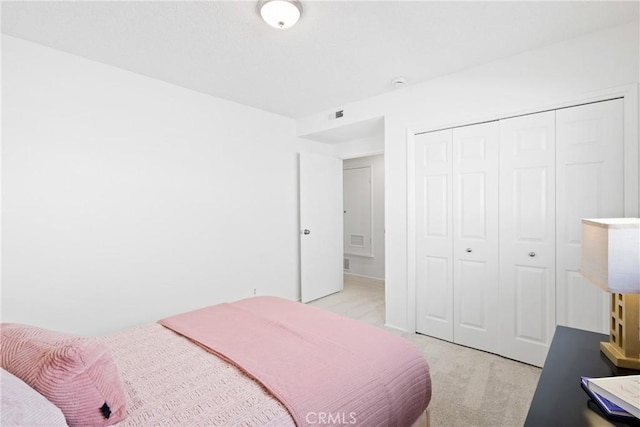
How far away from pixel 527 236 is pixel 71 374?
114 inches

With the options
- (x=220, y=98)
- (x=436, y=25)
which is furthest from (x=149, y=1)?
(x=436, y=25)

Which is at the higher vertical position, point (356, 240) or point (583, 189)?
point (583, 189)

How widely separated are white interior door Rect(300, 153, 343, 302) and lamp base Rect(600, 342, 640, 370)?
321cm

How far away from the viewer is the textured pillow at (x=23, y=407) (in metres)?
0.72

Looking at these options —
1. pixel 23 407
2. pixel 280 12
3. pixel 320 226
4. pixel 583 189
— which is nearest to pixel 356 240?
pixel 320 226

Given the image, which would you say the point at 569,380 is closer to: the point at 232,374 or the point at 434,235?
the point at 232,374

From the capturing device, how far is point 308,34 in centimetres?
213

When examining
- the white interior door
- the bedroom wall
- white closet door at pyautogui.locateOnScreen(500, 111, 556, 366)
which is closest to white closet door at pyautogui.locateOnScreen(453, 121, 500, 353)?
white closet door at pyautogui.locateOnScreen(500, 111, 556, 366)

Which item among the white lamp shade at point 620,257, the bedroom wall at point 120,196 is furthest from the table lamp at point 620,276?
the bedroom wall at point 120,196

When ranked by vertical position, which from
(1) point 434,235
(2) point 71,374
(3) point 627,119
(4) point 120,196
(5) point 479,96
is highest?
(5) point 479,96

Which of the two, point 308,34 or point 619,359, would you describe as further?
point 308,34

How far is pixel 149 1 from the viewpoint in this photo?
1791 mm

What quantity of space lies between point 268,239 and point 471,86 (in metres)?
2.71

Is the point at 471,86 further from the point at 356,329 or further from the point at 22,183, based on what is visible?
the point at 22,183
